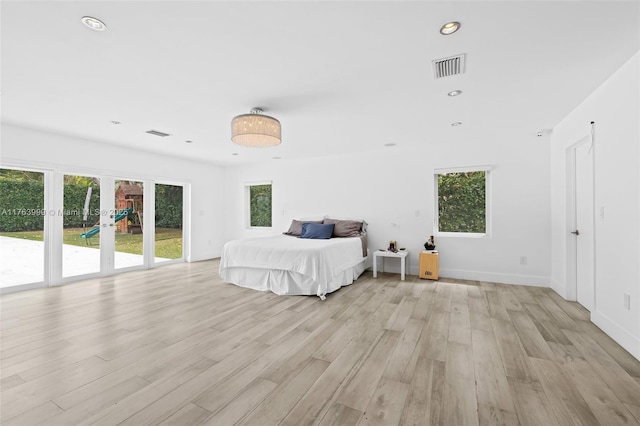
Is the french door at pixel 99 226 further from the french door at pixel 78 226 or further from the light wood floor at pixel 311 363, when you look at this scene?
the light wood floor at pixel 311 363

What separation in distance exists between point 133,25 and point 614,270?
4.36 metres

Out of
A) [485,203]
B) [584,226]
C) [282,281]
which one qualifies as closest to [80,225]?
[282,281]

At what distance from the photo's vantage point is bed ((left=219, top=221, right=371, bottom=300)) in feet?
12.3

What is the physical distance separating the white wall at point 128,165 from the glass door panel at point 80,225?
29 centimetres

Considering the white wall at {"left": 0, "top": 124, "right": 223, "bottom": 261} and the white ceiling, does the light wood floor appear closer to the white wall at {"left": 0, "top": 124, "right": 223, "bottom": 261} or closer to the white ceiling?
the white wall at {"left": 0, "top": 124, "right": 223, "bottom": 261}

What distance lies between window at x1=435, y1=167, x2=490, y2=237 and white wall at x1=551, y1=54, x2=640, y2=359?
1770 millimetres

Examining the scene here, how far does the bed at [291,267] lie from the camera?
3738 mm

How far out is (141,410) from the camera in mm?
1608

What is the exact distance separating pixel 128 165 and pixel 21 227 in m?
1.82

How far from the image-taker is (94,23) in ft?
6.00

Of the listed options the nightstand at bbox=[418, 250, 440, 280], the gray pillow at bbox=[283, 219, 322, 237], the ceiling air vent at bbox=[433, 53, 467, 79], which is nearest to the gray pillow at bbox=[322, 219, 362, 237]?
the gray pillow at bbox=[283, 219, 322, 237]

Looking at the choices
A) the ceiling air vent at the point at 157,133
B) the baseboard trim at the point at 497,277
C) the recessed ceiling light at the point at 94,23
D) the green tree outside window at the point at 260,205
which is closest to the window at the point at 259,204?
the green tree outside window at the point at 260,205

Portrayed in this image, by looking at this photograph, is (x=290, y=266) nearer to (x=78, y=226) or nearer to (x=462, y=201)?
(x=462, y=201)

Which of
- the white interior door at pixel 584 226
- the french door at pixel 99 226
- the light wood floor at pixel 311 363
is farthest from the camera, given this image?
the french door at pixel 99 226
